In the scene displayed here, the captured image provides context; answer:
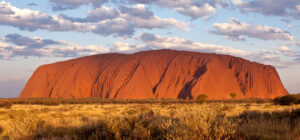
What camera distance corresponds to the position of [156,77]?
81125 millimetres

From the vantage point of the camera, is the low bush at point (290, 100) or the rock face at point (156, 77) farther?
the rock face at point (156, 77)

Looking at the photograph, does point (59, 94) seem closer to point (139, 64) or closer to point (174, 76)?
point (139, 64)

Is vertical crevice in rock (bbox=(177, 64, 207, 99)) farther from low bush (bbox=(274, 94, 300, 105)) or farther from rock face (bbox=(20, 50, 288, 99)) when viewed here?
low bush (bbox=(274, 94, 300, 105))

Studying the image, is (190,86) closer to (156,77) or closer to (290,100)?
(156,77)

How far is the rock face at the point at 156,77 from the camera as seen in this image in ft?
249

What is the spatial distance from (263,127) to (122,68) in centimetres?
7709

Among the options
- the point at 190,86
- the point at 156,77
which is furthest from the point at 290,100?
the point at 156,77

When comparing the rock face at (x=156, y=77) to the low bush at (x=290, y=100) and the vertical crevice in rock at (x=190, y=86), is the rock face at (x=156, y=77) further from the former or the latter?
the low bush at (x=290, y=100)

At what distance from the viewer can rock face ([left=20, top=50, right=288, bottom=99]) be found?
75.9 metres

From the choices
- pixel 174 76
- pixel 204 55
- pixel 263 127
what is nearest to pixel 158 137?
pixel 263 127

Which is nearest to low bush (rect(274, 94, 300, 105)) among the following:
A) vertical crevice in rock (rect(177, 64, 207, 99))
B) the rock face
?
the rock face

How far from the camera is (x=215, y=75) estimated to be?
7831cm

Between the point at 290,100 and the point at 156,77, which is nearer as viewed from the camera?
the point at 290,100

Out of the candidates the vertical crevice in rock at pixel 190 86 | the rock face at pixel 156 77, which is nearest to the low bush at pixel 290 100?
the rock face at pixel 156 77
